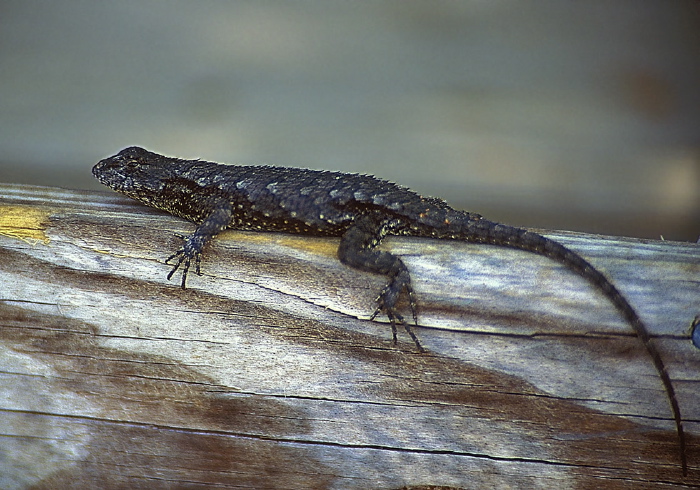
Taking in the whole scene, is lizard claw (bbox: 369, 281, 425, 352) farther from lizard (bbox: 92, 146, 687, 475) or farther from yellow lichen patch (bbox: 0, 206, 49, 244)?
yellow lichen patch (bbox: 0, 206, 49, 244)

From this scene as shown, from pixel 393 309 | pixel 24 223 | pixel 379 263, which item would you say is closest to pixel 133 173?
pixel 24 223

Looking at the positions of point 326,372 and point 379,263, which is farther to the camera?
point 379,263

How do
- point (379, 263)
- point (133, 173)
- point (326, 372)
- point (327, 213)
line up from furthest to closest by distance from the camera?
point (133, 173) → point (327, 213) → point (379, 263) → point (326, 372)

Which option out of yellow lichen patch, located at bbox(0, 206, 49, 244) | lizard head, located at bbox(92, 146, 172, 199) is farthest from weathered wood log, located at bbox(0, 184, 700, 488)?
lizard head, located at bbox(92, 146, 172, 199)

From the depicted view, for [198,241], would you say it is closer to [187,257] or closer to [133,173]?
[187,257]

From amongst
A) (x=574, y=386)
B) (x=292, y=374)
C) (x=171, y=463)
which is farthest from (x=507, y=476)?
(x=171, y=463)

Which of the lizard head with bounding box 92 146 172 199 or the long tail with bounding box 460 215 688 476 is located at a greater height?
the lizard head with bounding box 92 146 172 199
